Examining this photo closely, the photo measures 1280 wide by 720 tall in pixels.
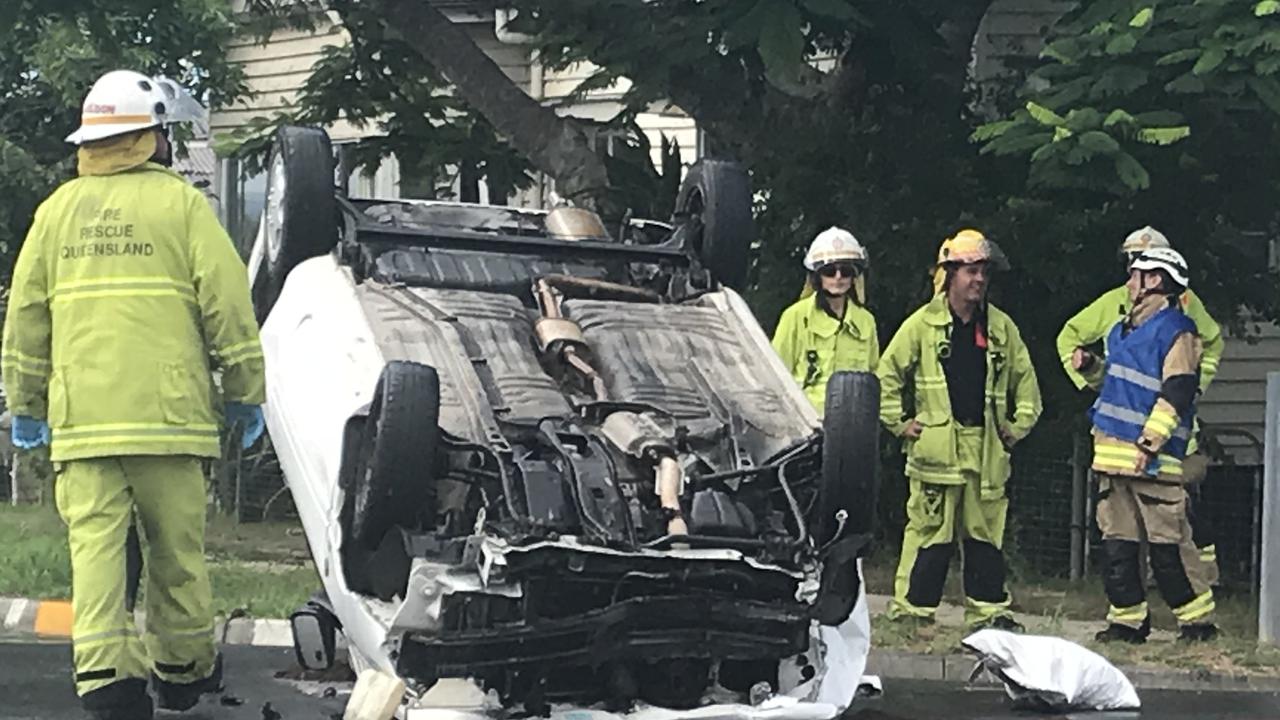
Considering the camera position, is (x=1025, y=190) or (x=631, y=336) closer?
(x=631, y=336)

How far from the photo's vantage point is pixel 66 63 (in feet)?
52.6

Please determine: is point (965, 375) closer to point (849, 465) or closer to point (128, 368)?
point (849, 465)

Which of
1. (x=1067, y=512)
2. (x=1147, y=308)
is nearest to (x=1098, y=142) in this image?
(x=1147, y=308)

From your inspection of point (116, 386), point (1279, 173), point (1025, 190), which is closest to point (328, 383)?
point (116, 386)

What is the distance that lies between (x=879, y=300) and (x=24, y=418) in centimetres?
644

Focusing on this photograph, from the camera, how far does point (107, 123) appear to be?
21.0 feet

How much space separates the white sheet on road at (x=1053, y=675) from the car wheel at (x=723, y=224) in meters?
1.68

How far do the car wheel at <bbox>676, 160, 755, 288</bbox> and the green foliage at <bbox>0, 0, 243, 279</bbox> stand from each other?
5.67 meters

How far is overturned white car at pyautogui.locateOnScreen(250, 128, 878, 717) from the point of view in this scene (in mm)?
5855

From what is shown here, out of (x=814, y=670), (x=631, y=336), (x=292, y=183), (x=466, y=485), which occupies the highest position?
(x=292, y=183)

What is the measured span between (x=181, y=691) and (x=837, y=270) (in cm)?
367

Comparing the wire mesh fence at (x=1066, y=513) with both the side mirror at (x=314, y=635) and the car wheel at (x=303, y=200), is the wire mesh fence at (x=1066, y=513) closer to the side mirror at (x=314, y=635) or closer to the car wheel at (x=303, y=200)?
the side mirror at (x=314, y=635)

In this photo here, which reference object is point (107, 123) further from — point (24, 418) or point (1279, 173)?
point (1279, 173)

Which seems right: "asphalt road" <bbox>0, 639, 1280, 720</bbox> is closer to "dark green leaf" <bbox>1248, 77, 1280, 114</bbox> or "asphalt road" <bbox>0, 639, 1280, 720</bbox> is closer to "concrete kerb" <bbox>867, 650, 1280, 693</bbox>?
"concrete kerb" <bbox>867, 650, 1280, 693</bbox>
